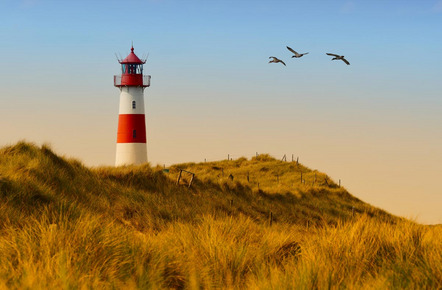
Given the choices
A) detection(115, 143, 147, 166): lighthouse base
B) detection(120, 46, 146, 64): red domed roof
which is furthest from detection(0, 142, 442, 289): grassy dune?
detection(120, 46, 146, 64): red domed roof

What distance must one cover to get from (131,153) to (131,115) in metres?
2.76

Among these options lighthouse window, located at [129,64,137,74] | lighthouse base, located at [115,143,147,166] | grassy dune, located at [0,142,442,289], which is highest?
lighthouse window, located at [129,64,137,74]

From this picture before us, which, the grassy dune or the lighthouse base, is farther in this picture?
the lighthouse base

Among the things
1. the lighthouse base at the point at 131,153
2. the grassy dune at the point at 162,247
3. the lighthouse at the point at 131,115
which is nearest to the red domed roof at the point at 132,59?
the lighthouse at the point at 131,115

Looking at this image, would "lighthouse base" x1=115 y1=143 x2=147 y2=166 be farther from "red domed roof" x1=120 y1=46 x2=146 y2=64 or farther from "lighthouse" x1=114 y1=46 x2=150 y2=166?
"red domed roof" x1=120 y1=46 x2=146 y2=64

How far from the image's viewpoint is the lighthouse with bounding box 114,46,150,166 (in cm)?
3541

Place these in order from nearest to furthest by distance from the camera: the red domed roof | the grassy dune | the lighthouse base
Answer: the grassy dune
the lighthouse base
the red domed roof

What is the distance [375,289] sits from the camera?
5.87m

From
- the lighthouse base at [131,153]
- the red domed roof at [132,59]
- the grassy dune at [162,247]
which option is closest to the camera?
the grassy dune at [162,247]

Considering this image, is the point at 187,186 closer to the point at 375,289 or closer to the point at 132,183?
the point at 132,183

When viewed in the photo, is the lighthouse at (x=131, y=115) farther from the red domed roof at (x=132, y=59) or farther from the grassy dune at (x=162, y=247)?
the grassy dune at (x=162, y=247)

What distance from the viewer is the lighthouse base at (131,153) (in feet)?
116

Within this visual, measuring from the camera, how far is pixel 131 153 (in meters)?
35.4

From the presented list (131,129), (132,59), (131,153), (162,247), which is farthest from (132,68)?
(162,247)
